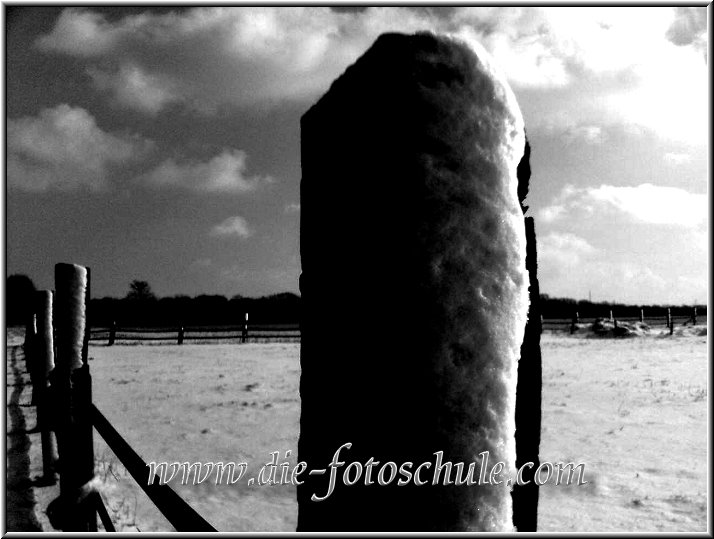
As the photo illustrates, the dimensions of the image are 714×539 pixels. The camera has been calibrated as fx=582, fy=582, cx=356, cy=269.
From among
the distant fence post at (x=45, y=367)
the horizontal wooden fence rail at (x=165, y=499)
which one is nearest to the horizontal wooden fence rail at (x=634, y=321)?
the distant fence post at (x=45, y=367)

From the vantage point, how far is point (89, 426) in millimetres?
3252

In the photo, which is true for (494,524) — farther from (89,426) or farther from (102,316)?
(102,316)

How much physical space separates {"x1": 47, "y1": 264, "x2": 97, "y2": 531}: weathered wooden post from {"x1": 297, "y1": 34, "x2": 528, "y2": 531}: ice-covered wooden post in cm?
266

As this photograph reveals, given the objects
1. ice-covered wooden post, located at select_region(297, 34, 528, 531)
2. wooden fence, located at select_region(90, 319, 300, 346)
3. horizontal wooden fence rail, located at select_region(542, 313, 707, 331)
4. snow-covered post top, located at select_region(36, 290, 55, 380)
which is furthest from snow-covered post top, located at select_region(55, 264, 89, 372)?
horizontal wooden fence rail, located at select_region(542, 313, 707, 331)

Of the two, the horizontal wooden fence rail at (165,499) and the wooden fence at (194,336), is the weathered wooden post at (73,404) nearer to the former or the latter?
the horizontal wooden fence rail at (165,499)

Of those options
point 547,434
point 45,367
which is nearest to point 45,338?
point 45,367

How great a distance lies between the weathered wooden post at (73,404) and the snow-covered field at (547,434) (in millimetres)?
929

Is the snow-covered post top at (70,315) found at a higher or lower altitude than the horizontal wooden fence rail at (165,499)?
higher

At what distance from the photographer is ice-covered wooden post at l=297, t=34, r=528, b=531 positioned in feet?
3.09

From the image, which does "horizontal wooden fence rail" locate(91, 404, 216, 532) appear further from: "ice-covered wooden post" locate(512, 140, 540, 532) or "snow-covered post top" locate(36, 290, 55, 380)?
"snow-covered post top" locate(36, 290, 55, 380)

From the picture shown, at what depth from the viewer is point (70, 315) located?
4.18m

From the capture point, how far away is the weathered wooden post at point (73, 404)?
3314 mm

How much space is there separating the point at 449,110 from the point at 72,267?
12.8ft

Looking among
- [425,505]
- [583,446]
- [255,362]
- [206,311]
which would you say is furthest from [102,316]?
[425,505]
